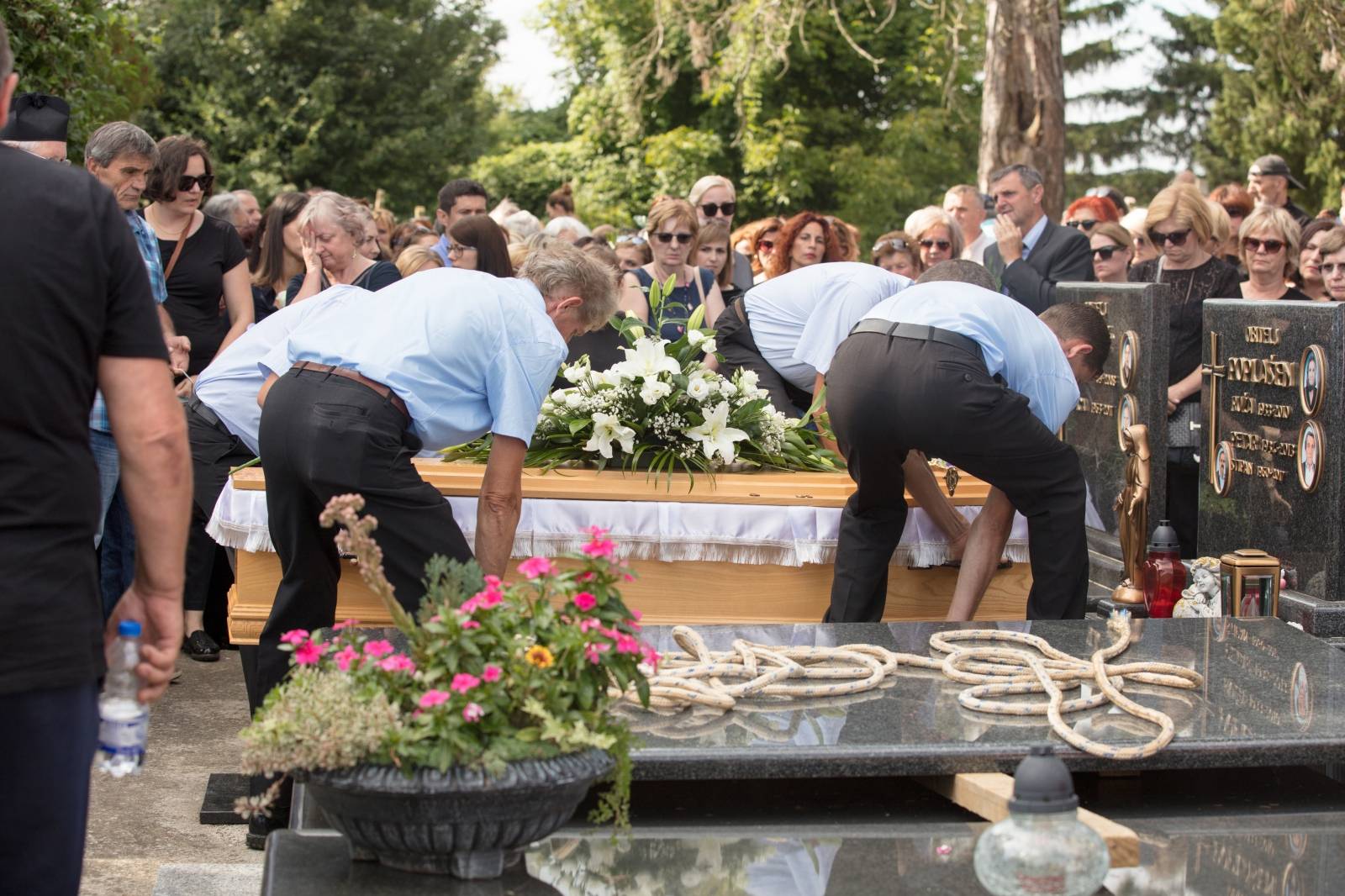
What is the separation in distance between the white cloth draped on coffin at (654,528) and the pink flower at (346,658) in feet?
8.56

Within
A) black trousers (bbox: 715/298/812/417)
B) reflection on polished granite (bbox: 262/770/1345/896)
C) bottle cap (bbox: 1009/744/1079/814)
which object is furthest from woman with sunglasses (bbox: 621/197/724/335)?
bottle cap (bbox: 1009/744/1079/814)

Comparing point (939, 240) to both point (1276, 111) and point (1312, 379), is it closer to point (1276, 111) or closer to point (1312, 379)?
point (1312, 379)

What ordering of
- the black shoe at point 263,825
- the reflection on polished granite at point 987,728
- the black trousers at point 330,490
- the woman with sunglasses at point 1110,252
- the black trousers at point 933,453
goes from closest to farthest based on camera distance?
the reflection on polished granite at point 987,728 → the black trousers at point 330,490 → the black shoe at point 263,825 → the black trousers at point 933,453 → the woman with sunglasses at point 1110,252

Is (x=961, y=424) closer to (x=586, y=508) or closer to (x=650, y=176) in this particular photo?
(x=586, y=508)

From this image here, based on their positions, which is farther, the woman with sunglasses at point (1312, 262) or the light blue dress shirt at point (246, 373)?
the woman with sunglasses at point (1312, 262)

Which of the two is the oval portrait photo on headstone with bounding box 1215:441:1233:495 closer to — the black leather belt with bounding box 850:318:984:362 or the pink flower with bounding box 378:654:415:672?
the black leather belt with bounding box 850:318:984:362

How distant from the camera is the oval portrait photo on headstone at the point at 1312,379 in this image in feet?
18.7

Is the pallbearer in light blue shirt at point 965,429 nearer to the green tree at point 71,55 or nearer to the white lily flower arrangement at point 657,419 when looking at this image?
the white lily flower arrangement at point 657,419

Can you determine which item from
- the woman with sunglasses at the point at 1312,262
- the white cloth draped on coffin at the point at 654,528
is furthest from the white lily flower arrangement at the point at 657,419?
the woman with sunglasses at the point at 1312,262

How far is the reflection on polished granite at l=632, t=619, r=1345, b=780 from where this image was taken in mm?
3629

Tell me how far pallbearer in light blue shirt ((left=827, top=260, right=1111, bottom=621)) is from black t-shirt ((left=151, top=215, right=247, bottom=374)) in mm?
2961

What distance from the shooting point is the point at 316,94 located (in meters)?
27.2

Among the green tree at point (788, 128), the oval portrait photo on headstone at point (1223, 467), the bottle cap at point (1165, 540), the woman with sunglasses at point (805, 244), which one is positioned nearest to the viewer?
the bottle cap at point (1165, 540)

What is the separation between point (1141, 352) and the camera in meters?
7.01
